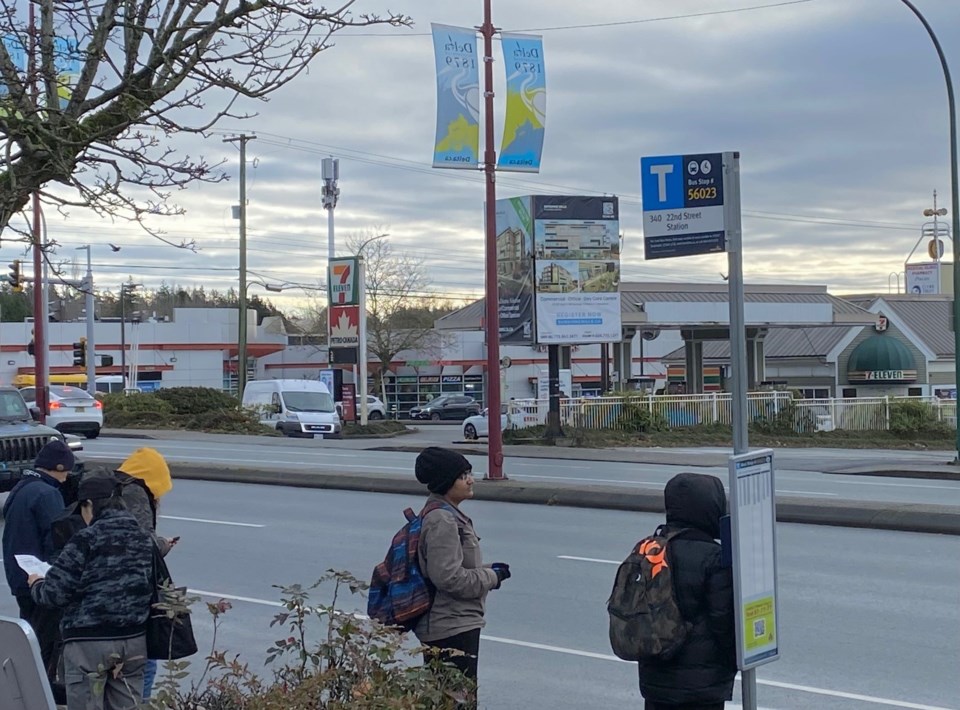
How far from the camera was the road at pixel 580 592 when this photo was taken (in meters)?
7.75

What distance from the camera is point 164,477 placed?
20.6 feet

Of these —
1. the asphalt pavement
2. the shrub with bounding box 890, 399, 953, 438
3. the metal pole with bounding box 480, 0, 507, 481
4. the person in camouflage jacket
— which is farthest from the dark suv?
the shrub with bounding box 890, 399, 953, 438

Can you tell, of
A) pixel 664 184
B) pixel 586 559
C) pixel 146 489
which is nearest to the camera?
pixel 664 184

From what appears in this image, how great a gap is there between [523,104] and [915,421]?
23841mm

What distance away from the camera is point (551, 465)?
84.5ft

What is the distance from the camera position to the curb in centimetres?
1474

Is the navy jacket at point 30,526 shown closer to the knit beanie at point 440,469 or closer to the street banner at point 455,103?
the knit beanie at point 440,469

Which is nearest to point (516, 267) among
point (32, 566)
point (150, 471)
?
point (150, 471)

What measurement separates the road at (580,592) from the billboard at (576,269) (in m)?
16.0

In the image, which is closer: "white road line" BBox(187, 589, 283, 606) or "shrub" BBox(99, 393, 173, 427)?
"white road line" BBox(187, 589, 283, 606)

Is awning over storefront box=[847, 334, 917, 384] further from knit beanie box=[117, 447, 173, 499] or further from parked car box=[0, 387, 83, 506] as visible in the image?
knit beanie box=[117, 447, 173, 499]

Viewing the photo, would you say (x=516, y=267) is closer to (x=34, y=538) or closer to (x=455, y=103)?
(x=455, y=103)

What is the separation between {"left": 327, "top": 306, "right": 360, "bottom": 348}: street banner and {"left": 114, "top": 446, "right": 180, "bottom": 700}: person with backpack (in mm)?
34703

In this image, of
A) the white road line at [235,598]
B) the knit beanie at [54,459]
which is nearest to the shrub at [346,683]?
the knit beanie at [54,459]
